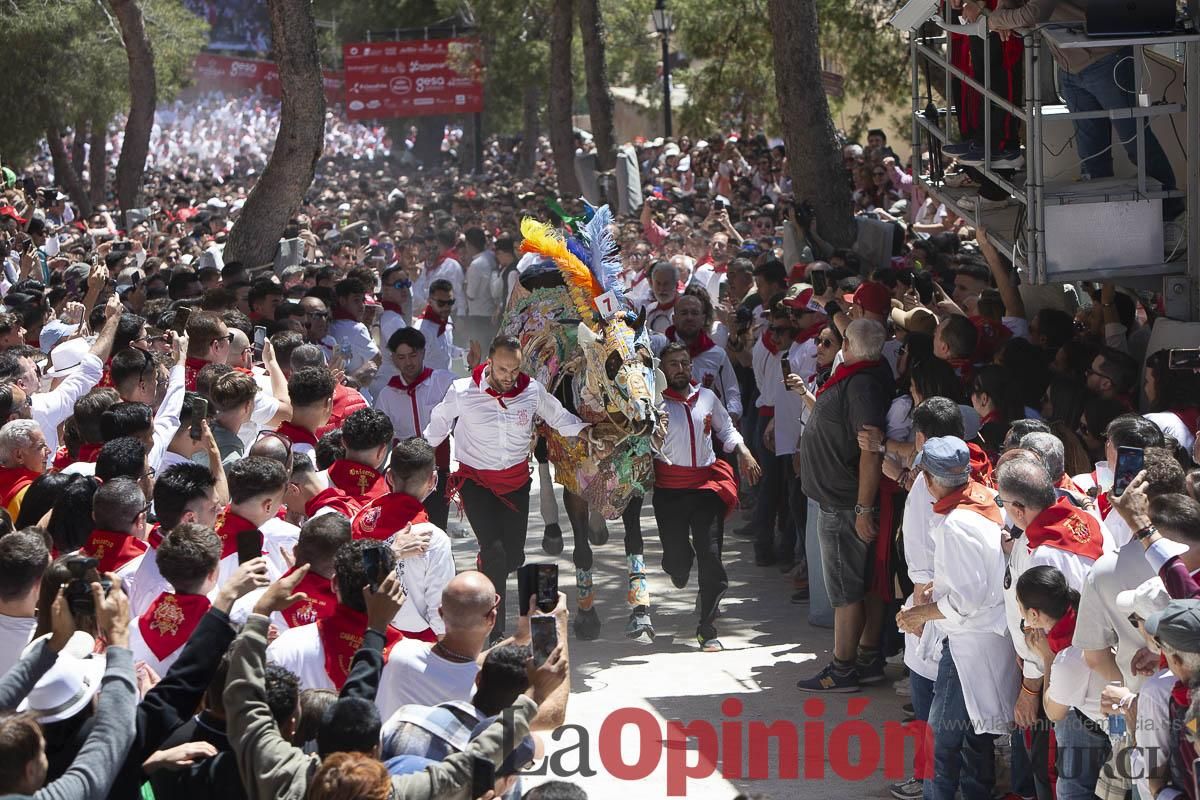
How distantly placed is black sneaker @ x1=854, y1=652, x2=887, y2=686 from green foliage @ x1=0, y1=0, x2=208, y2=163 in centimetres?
2225

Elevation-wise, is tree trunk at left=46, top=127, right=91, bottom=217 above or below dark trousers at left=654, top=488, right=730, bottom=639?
above

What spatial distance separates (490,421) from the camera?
8.73m

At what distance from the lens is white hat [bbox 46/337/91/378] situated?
357 inches

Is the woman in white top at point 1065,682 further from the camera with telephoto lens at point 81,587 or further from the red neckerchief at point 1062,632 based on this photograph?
the camera with telephoto lens at point 81,587

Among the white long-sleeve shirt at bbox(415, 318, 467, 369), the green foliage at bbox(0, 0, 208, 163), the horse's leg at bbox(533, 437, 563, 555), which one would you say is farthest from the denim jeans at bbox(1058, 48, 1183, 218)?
the green foliage at bbox(0, 0, 208, 163)

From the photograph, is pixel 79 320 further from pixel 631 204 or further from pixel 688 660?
pixel 631 204

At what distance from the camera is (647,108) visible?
40.5 m

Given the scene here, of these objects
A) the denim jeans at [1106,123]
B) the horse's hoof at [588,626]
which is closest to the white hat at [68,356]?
the horse's hoof at [588,626]

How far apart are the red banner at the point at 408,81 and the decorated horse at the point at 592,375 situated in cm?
3414

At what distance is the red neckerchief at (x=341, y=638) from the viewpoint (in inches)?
203

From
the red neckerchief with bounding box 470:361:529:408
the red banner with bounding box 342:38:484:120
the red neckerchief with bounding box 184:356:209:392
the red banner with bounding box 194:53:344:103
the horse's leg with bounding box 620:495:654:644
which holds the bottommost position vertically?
the horse's leg with bounding box 620:495:654:644

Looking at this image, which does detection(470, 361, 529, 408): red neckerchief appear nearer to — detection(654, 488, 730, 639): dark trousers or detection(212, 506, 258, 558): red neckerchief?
detection(654, 488, 730, 639): dark trousers

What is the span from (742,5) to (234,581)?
16.8m

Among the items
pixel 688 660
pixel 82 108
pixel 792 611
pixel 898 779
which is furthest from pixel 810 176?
pixel 82 108
